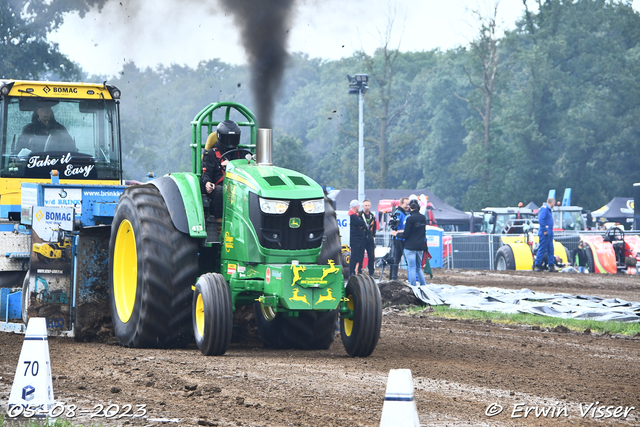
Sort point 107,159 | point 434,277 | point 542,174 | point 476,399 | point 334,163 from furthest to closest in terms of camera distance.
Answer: point 334,163 → point 542,174 → point 434,277 → point 107,159 → point 476,399

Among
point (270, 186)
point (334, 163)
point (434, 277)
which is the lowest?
point (434, 277)

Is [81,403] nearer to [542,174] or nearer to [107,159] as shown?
[107,159]

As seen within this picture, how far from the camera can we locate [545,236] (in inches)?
890

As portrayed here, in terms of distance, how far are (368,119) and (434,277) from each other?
159ft

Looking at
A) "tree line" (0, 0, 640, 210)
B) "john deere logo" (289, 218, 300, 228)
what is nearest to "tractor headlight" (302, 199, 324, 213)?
"john deere logo" (289, 218, 300, 228)

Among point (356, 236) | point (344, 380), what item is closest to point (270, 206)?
point (344, 380)

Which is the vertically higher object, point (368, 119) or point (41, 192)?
point (368, 119)

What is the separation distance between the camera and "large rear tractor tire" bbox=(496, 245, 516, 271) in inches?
961

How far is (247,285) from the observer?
775cm

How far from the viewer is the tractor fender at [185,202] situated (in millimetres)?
7961

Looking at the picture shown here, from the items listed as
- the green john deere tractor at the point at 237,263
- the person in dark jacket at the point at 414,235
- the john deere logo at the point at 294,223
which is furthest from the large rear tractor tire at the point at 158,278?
the person in dark jacket at the point at 414,235

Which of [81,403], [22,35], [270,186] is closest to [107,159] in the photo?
[270,186]

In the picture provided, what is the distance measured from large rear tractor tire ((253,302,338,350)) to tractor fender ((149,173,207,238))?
119 cm

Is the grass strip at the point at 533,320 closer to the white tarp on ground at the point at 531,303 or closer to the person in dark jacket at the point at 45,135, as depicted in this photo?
the white tarp on ground at the point at 531,303
